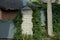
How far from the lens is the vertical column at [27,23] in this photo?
10.7 m

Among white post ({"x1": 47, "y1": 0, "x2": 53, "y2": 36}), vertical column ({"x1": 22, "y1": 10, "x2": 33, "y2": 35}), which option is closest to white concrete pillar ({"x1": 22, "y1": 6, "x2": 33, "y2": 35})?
vertical column ({"x1": 22, "y1": 10, "x2": 33, "y2": 35})

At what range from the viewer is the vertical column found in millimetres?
10730

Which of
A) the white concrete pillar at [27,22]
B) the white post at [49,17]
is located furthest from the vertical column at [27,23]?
the white post at [49,17]

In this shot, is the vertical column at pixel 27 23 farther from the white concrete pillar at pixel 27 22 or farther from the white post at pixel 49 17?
the white post at pixel 49 17

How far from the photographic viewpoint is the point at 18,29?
35.2 ft

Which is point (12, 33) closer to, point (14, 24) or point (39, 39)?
point (14, 24)

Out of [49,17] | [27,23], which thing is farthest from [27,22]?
[49,17]

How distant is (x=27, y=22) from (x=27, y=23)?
0.05 metres

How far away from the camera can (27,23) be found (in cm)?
1078

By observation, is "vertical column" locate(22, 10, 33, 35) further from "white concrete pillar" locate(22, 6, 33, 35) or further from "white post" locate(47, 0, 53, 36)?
"white post" locate(47, 0, 53, 36)

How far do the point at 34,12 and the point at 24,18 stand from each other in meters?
0.54

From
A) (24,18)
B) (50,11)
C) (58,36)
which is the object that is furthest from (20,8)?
(58,36)

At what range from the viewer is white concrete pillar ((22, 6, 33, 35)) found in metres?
10.7

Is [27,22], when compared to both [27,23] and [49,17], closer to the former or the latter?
Answer: [27,23]
